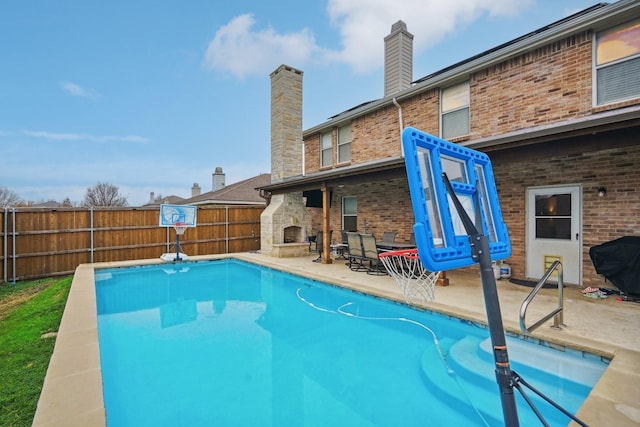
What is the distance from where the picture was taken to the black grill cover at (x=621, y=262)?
223 inches

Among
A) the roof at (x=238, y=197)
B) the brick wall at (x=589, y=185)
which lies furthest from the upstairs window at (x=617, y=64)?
the roof at (x=238, y=197)

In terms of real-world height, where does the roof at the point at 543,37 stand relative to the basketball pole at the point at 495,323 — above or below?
above

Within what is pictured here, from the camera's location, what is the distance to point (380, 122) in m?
11.3

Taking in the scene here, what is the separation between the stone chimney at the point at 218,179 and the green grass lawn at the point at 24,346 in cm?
1765

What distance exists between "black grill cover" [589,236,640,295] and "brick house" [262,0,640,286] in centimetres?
44

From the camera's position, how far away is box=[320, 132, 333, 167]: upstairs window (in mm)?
13485

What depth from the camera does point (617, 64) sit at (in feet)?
21.4

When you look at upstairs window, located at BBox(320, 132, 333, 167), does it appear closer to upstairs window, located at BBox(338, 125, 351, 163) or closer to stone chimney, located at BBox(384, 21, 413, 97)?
upstairs window, located at BBox(338, 125, 351, 163)

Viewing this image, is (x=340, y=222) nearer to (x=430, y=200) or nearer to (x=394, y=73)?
(x=394, y=73)

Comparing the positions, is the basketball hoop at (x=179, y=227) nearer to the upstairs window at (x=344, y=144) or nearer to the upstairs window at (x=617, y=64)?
the upstairs window at (x=344, y=144)

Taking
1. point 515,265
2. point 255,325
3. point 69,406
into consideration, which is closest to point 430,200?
point 69,406

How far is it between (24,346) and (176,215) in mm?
8193

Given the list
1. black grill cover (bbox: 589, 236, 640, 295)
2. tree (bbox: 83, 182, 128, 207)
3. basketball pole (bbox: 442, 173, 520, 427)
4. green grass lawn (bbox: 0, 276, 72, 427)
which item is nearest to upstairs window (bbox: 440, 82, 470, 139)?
black grill cover (bbox: 589, 236, 640, 295)

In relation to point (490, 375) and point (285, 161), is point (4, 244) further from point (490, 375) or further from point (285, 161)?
point (490, 375)
